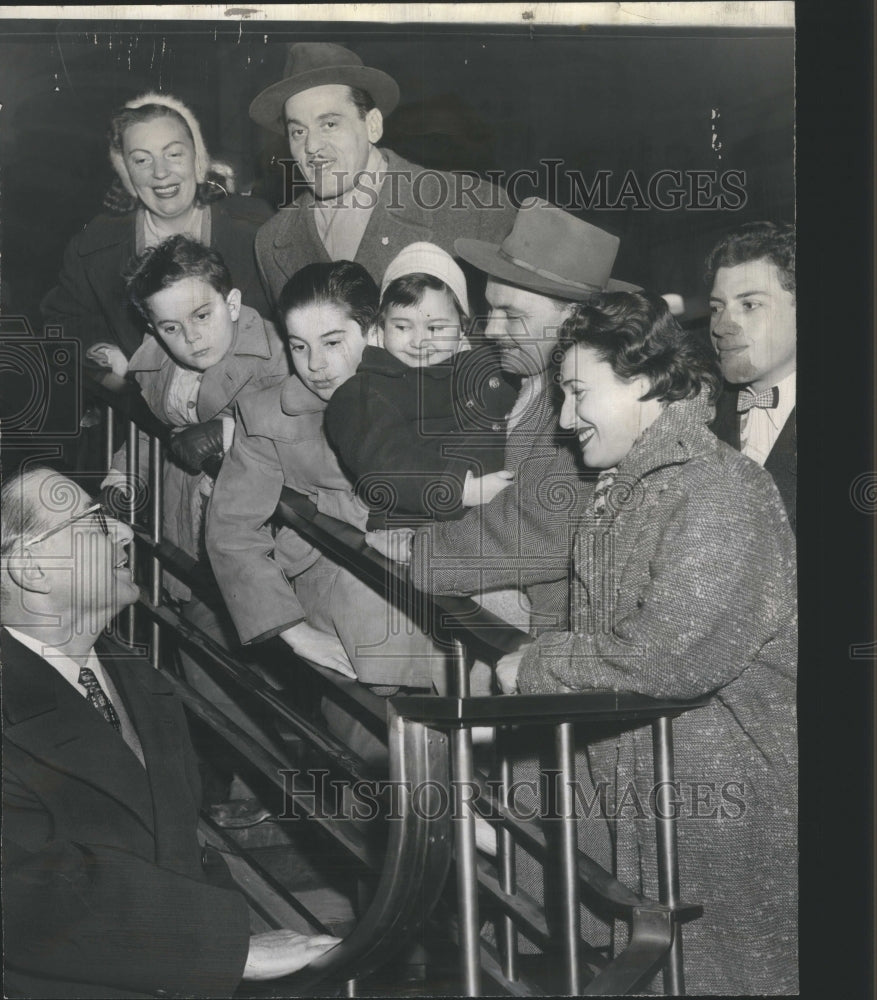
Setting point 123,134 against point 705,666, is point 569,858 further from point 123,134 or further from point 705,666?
point 123,134

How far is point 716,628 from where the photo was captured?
238 centimetres

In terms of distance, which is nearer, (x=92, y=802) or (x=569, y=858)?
(x=569, y=858)

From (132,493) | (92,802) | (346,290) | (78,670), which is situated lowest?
(92,802)

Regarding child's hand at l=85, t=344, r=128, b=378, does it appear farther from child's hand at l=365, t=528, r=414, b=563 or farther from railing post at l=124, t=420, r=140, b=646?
child's hand at l=365, t=528, r=414, b=563

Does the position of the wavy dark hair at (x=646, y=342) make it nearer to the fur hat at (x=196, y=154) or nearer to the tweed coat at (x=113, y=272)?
the tweed coat at (x=113, y=272)

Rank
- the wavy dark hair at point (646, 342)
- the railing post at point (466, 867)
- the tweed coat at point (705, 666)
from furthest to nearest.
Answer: the wavy dark hair at point (646, 342) → the tweed coat at point (705, 666) → the railing post at point (466, 867)

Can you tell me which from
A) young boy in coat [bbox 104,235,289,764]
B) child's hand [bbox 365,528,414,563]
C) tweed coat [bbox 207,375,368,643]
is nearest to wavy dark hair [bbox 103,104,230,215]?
young boy in coat [bbox 104,235,289,764]

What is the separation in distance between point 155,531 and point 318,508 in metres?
0.36

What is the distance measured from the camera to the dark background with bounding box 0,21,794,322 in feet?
8.30

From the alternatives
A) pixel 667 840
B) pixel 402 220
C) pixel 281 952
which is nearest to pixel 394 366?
pixel 402 220

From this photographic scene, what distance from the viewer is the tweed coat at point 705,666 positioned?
2.37 metres

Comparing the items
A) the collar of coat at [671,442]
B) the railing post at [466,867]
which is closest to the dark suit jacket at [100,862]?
the railing post at [466,867]

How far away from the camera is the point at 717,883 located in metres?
2.47

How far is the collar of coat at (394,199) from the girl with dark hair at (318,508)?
0.09 metres
